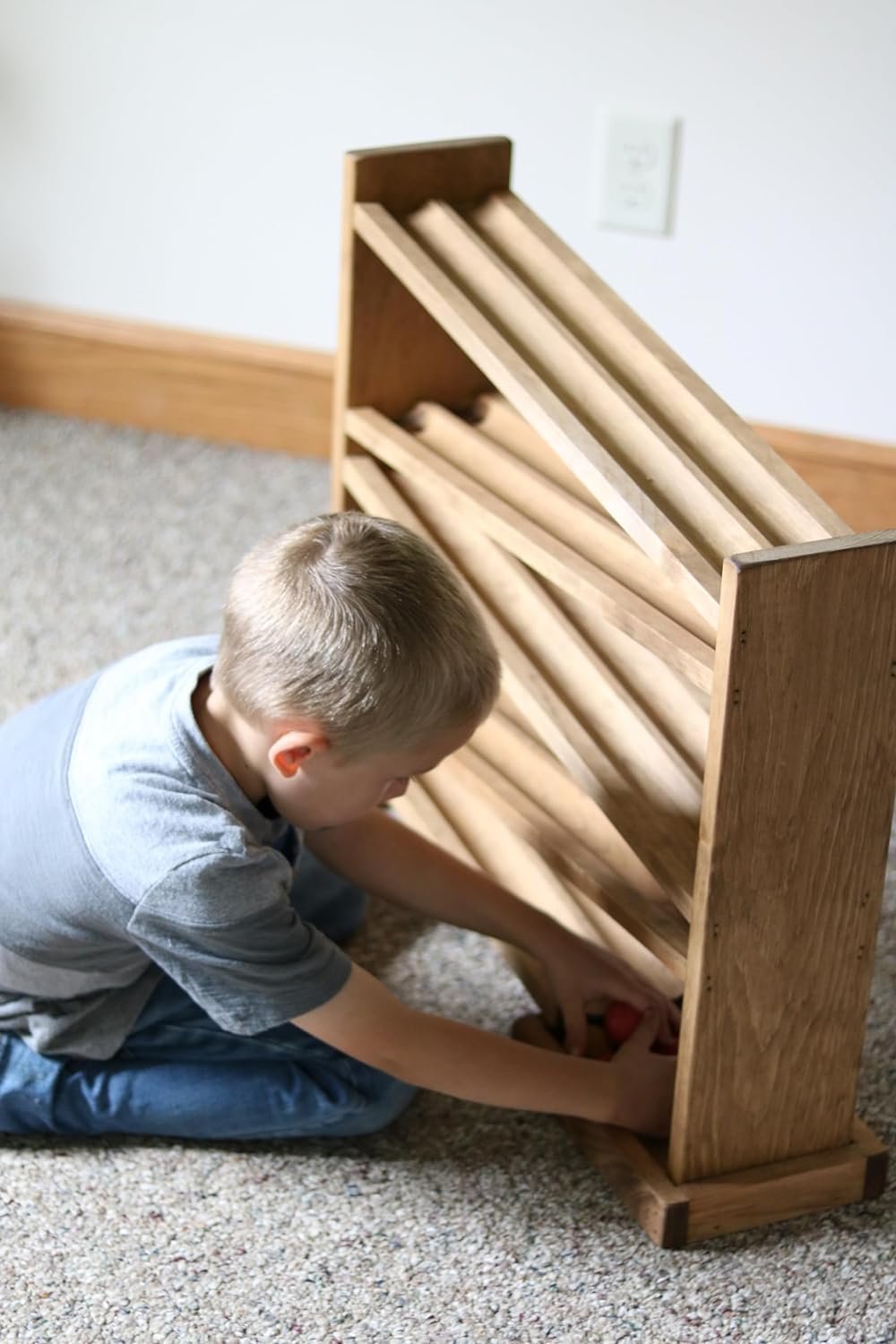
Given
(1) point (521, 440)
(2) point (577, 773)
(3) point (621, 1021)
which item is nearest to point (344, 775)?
(2) point (577, 773)

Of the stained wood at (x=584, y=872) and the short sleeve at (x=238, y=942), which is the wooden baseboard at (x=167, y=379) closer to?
the stained wood at (x=584, y=872)

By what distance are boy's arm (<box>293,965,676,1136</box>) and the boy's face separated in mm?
99

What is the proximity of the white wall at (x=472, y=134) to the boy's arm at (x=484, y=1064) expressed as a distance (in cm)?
92

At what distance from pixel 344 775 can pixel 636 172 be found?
99 cm

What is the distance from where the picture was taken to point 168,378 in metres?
2.00

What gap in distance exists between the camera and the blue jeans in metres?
1.06

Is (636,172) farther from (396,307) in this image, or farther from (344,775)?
(344,775)

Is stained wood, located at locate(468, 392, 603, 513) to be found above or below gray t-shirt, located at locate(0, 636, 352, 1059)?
above

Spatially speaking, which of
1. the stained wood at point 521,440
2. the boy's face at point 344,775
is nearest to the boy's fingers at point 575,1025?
the boy's face at point 344,775

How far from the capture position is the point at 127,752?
975mm

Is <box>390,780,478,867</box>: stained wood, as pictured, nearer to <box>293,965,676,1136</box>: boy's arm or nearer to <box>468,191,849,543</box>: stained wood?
<box>293,965,676,1136</box>: boy's arm

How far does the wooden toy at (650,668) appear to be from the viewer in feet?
2.83

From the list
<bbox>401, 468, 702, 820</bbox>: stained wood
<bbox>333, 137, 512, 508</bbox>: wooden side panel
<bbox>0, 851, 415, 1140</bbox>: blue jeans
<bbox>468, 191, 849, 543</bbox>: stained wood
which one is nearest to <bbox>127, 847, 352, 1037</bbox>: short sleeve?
<bbox>0, 851, 415, 1140</bbox>: blue jeans

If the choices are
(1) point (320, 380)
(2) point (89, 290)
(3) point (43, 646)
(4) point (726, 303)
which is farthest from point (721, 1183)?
(2) point (89, 290)
